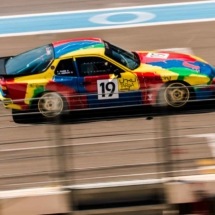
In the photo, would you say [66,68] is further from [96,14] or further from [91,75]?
[96,14]

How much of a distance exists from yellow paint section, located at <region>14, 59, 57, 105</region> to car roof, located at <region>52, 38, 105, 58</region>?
24 cm

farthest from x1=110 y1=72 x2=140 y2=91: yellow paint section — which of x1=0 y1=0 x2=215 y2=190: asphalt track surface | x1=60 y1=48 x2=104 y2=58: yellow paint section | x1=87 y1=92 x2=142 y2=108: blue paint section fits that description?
x1=0 y1=0 x2=215 y2=190: asphalt track surface

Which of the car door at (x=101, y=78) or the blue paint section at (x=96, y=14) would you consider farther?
the blue paint section at (x=96, y=14)

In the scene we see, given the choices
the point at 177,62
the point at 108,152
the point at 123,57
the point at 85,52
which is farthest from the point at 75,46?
the point at 108,152

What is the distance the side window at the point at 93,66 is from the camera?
11.0 meters

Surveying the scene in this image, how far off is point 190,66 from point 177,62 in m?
0.26

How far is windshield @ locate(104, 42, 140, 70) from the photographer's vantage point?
36.6 feet

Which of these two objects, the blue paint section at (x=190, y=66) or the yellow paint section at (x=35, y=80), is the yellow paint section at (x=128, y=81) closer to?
the blue paint section at (x=190, y=66)

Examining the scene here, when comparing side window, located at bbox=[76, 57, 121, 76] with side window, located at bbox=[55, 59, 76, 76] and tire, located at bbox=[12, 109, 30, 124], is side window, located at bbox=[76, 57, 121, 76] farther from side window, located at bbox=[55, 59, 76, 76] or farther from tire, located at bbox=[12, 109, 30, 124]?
tire, located at bbox=[12, 109, 30, 124]

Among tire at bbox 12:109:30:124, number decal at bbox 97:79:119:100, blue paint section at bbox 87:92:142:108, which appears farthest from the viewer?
number decal at bbox 97:79:119:100

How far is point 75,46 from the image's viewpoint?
11.3 metres

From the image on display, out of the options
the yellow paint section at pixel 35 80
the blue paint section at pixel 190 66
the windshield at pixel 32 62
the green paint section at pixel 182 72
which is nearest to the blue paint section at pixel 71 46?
the windshield at pixel 32 62

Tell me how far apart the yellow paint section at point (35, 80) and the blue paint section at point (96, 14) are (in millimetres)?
5948

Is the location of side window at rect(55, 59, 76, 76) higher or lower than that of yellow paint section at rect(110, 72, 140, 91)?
higher
